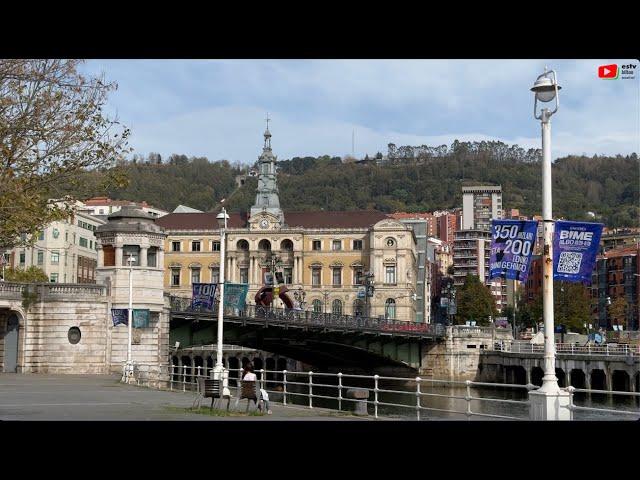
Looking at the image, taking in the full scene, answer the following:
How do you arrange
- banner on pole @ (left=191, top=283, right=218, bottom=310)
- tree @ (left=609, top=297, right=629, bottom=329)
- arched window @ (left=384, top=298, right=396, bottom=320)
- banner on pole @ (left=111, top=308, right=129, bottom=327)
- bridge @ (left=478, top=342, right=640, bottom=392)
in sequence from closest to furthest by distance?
banner on pole @ (left=191, top=283, right=218, bottom=310) < banner on pole @ (left=111, top=308, right=129, bottom=327) < bridge @ (left=478, top=342, right=640, bottom=392) < arched window @ (left=384, top=298, right=396, bottom=320) < tree @ (left=609, top=297, right=629, bottom=329)

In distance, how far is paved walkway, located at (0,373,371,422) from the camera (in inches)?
879

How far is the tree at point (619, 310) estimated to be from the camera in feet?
418

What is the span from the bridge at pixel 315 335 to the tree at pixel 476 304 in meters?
49.2

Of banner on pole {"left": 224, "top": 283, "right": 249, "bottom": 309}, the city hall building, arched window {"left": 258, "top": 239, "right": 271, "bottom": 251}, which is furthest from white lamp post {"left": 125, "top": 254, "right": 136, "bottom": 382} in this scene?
arched window {"left": 258, "top": 239, "right": 271, "bottom": 251}

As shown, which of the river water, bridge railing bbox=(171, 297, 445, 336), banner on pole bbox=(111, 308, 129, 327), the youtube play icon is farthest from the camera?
bridge railing bbox=(171, 297, 445, 336)

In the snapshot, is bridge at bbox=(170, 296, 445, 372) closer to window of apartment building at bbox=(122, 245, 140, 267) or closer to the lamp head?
window of apartment building at bbox=(122, 245, 140, 267)

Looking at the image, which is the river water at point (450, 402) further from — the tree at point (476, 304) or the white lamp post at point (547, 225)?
the tree at point (476, 304)

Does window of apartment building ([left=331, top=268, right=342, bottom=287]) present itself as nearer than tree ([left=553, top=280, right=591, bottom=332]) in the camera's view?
No

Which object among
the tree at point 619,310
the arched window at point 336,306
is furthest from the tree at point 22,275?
the tree at point 619,310

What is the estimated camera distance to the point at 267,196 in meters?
130

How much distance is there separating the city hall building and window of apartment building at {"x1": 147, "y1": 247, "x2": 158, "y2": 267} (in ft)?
213
